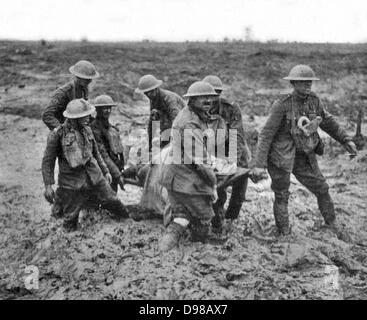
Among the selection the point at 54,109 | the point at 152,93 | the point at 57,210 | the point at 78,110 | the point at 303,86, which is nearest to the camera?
the point at 78,110

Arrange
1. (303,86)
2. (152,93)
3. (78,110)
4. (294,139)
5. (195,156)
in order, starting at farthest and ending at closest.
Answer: (152,93) < (294,139) < (303,86) < (78,110) < (195,156)

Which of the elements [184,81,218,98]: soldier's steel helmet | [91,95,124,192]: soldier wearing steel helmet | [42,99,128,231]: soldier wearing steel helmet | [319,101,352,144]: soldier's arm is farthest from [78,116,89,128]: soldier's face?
[319,101,352,144]: soldier's arm

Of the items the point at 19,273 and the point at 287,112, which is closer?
the point at 19,273

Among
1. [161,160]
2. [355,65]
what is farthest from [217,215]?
[355,65]

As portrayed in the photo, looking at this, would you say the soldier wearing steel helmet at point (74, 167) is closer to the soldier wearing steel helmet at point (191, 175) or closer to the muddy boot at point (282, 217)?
the soldier wearing steel helmet at point (191, 175)

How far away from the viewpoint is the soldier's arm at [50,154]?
4852 millimetres

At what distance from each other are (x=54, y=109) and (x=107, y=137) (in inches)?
30.9

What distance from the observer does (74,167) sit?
4.92 metres

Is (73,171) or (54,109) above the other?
(54,109)

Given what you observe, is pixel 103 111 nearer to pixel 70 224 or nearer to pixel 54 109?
pixel 54 109

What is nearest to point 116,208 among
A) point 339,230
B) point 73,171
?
point 73,171

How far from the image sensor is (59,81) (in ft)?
58.0
